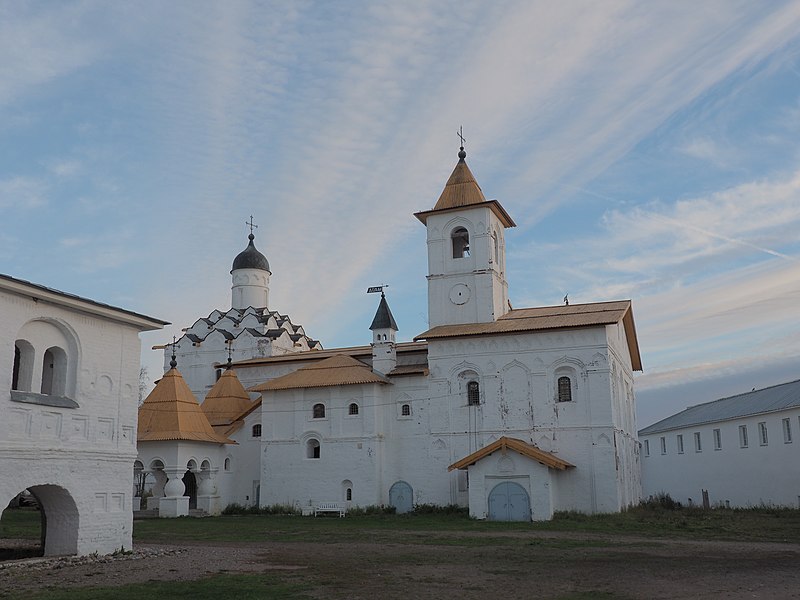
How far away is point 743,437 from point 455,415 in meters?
13.5

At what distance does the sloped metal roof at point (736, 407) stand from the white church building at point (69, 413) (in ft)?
81.4

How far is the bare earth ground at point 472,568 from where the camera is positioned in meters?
10.7

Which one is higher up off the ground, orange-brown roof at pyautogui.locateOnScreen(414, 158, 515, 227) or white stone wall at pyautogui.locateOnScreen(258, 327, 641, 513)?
orange-brown roof at pyautogui.locateOnScreen(414, 158, 515, 227)

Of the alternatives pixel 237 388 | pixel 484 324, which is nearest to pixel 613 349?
pixel 484 324

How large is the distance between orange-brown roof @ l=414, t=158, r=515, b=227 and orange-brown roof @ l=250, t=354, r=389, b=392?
6.80m

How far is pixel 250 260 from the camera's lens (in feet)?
143

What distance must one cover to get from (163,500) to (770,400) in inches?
982

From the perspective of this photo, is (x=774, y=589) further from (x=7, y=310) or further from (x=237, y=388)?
(x=237, y=388)

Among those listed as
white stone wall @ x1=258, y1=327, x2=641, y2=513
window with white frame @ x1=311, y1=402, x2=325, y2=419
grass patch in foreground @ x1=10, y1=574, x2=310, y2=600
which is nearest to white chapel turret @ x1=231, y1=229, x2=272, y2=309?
white stone wall @ x1=258, y1=327, x2=641, y2=513

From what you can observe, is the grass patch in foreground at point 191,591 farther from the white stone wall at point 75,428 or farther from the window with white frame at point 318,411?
the window with white frame at point 318,411

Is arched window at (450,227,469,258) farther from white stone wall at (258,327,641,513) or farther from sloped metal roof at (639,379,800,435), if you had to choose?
sloped metal roof at (639,379,800,435)

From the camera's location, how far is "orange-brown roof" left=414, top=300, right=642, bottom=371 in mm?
27750

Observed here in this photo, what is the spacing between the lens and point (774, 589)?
10570 millimetres

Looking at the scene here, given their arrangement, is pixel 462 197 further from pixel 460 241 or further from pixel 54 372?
pixel 54 372
